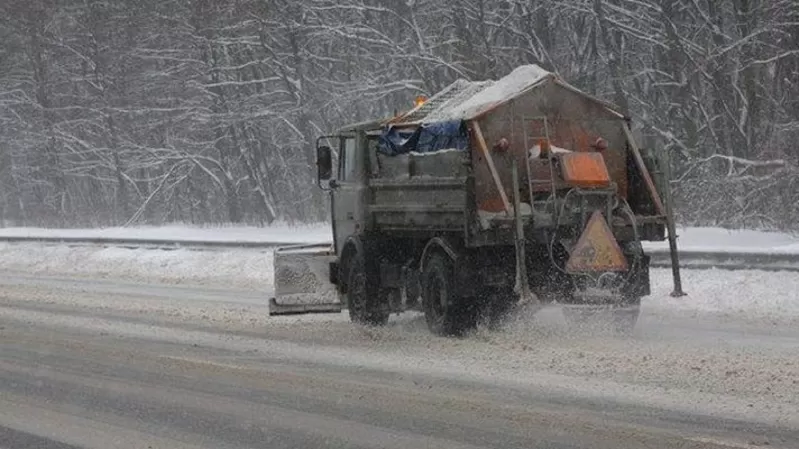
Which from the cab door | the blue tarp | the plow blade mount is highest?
the blue tarp

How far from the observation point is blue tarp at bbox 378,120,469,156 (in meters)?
11.3

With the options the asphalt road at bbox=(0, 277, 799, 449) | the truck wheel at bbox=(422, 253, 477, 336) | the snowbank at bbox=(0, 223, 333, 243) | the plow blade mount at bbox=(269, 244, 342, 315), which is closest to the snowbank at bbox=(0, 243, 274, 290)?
the snowbank at bbox=(0, 223, 333, 243)

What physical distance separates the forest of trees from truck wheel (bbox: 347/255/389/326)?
348cm

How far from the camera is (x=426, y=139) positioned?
39.0 ft

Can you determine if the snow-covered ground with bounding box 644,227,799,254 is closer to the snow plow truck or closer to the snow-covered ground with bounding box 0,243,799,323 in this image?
the snow-covered ground with bounding box 0,243,799,323

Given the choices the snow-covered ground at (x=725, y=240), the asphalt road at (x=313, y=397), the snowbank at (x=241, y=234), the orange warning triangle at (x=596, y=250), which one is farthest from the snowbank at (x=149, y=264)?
the orange warning triangle at (x=596, y=250)

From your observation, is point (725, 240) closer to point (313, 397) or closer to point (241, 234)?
point (313, 397)

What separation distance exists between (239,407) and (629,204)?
→ 518cm

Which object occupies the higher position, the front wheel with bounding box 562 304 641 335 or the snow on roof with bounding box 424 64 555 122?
the snow on roof with bounding box 424 64 555 122

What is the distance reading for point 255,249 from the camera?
23844 millimetres

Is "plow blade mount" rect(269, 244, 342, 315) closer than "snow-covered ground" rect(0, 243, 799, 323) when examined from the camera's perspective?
No

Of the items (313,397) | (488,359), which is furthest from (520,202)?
(313,397)

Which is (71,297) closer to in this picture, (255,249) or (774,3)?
(255,249)

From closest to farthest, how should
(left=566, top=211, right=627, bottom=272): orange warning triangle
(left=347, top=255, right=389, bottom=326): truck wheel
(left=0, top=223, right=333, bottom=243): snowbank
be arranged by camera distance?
(left=566, top=211, right=627, bottom=272): orange warning triangle → (left=347, top=255, right=389, bottom=326): truck wheel → (left=0, top=223, right=333, bottom=243): snowbank
